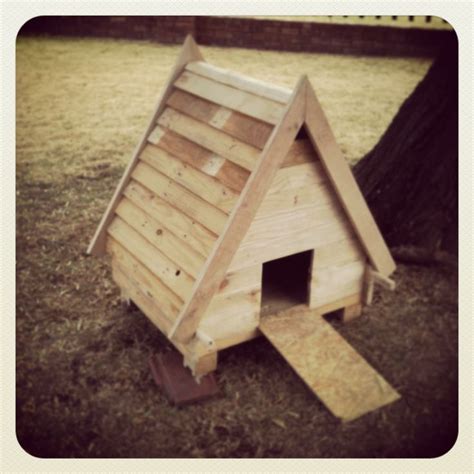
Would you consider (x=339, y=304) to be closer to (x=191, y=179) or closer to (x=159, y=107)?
(x=191, y=179)

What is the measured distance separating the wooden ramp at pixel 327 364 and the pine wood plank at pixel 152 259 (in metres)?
0.59

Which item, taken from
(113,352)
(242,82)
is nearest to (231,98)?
(242,82)

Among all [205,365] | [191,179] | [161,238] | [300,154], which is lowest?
[205,365]

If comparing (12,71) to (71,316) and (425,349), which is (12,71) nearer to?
(71,316)

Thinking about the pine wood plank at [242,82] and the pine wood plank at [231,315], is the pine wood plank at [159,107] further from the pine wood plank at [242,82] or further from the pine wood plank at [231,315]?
the pine wood plank at [231,315]

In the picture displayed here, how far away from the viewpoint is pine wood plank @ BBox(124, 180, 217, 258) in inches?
107

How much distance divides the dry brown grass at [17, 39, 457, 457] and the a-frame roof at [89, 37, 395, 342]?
1.61 ft

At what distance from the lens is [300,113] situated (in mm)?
2514

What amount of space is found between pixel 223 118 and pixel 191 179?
35 cm

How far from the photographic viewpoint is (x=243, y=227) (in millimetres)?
2607

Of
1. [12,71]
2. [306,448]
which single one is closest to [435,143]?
[306,448]

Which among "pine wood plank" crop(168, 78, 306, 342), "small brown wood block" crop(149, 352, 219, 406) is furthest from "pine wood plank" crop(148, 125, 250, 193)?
"small brown wood block" crop(149, 352, 219, 406)

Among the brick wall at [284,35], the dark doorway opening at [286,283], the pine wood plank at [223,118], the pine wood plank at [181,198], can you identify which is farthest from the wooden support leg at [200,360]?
the brick wall at [284,35]

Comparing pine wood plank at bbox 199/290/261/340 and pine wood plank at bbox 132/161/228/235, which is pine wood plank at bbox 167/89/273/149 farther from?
pine wood plank at bbox 199/290/261/340
